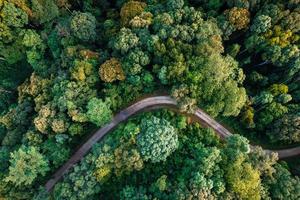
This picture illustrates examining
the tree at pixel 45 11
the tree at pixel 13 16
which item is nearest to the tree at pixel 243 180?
the tree at pixel 45 11

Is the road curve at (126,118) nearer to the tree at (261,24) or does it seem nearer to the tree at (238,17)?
the tree at (238,17)

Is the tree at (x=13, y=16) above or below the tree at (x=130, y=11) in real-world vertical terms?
below

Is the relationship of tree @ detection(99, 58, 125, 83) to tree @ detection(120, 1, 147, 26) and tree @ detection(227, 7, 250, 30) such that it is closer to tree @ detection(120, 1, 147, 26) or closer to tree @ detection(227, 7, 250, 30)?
tree @ detection(120, 1, 147, 26)

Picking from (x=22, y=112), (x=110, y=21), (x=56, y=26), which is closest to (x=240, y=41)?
(x=110, y=21)

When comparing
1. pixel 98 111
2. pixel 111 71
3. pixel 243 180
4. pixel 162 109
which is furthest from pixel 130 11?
pixel 243 180

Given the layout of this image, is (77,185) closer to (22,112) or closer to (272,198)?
(22,112)

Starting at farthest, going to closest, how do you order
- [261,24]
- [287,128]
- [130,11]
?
1. [130,11]
2. [261,24]
3. [287,128]

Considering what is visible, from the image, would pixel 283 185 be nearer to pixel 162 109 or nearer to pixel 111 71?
pixel 162 109
